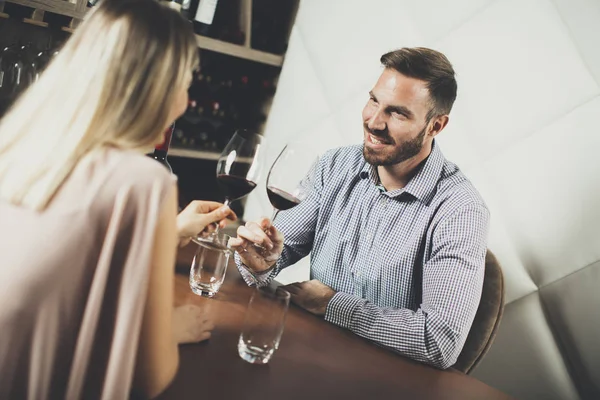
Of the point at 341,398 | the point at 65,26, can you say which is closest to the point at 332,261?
the point at 341,398

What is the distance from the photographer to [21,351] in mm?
639

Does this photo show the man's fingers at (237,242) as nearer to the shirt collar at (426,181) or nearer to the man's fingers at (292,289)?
the man's fingers at (292,289)

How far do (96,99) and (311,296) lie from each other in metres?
0.80

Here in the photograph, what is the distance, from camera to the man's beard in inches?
67.9

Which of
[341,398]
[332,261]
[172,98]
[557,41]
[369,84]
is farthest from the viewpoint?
[369,84]

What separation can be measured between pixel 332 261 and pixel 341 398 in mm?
871

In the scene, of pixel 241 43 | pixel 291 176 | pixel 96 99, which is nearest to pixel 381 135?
pixel 291 176

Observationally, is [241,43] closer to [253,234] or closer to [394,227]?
[394,227]

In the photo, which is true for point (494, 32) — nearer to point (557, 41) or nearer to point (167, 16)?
→ point (557, 41)

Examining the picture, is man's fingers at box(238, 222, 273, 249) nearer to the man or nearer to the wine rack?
the man

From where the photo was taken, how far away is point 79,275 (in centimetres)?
64

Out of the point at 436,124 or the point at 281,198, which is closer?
the point at 281,198

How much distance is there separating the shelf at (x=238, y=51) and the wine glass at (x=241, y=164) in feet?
5.20

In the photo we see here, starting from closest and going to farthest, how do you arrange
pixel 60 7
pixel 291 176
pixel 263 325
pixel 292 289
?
pixel 263 325 < pixel 291 176 < pixel 292 289 < pixel 60 7
